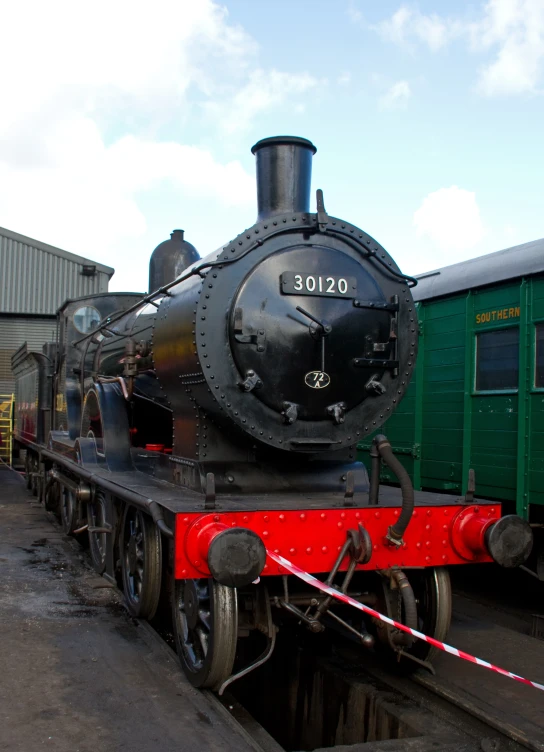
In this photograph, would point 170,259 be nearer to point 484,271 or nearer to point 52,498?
point 484,271

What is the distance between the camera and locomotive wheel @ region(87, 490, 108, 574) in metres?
5.93

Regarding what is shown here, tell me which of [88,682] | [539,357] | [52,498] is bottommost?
[88,682]

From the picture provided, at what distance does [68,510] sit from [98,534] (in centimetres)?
186

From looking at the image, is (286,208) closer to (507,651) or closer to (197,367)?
(197,367)

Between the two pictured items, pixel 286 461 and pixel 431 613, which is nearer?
pixel 431 613

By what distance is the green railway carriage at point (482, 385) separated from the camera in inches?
223

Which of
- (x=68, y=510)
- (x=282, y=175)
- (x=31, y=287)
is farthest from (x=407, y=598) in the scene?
(x=31, y=287)

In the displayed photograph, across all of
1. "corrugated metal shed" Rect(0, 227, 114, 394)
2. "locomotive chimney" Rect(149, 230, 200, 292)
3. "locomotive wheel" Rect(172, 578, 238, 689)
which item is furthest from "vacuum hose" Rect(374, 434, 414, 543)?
"corrugated metal shed" Rect(0, 227, 114, 394)

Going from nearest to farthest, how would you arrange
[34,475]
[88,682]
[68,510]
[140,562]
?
[88,682]
[140,562]
[68,510]
[34,475]

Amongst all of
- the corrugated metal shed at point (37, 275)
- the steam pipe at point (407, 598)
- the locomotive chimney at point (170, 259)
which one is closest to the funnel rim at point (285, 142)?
the locomotive chimney at point (170, 259)

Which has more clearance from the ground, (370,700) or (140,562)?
(140,562)

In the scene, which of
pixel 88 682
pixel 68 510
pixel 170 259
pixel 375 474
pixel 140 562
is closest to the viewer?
pixel 88 682

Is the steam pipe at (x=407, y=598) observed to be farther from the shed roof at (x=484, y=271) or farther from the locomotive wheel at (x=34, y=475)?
the locomotive wheel at (x=34, y=475)

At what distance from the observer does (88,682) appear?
3.77 m
